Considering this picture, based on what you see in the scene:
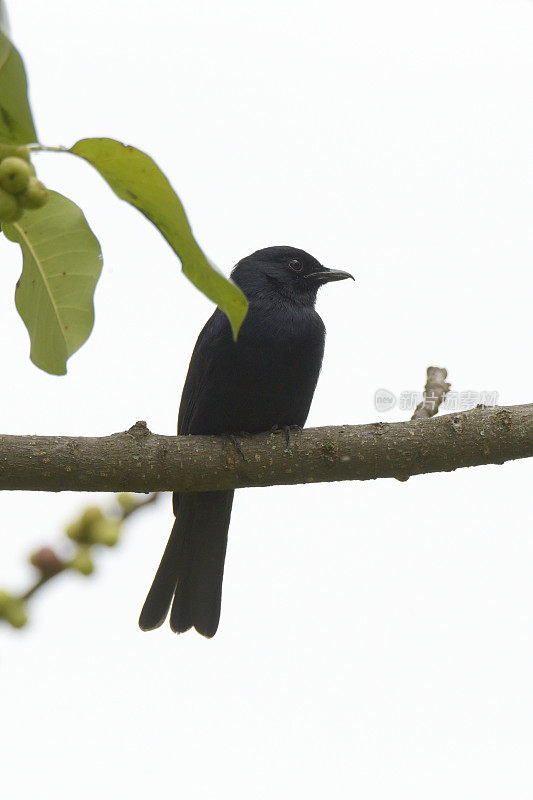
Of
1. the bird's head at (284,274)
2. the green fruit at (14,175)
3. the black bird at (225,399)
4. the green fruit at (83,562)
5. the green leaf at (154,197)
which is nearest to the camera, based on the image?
the green fruit at (14,175)

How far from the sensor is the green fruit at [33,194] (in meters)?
1.31

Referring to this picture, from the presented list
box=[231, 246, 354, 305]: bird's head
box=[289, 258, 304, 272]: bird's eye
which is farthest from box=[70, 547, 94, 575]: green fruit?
box=[289, 258, 304, 272]: bird's eye

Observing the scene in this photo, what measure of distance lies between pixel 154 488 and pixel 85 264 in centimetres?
95

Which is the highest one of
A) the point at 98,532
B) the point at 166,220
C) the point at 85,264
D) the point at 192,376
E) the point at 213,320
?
the point at 213,320

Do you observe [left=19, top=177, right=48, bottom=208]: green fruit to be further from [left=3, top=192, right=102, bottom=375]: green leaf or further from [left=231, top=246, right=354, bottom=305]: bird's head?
[left=231, top=246, right=354, bottom=305]: bird's head

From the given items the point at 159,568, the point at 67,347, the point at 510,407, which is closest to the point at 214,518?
the point at 159,568

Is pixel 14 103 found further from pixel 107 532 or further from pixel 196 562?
pixel 196 562

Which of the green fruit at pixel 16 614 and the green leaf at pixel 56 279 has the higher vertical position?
the green leaf at pixel 56 279

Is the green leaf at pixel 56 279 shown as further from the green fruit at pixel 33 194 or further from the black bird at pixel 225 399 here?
the black bird at pixel 225 399

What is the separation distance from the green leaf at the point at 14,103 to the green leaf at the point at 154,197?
112 mm

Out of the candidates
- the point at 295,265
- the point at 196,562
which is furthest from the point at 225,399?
the point at 295,265

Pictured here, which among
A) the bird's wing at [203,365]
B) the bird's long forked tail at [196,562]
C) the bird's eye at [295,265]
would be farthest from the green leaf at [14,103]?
the bird's eye at [295,265]

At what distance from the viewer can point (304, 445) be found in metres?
2.83

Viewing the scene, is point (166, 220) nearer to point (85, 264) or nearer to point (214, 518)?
point (85, 264)
